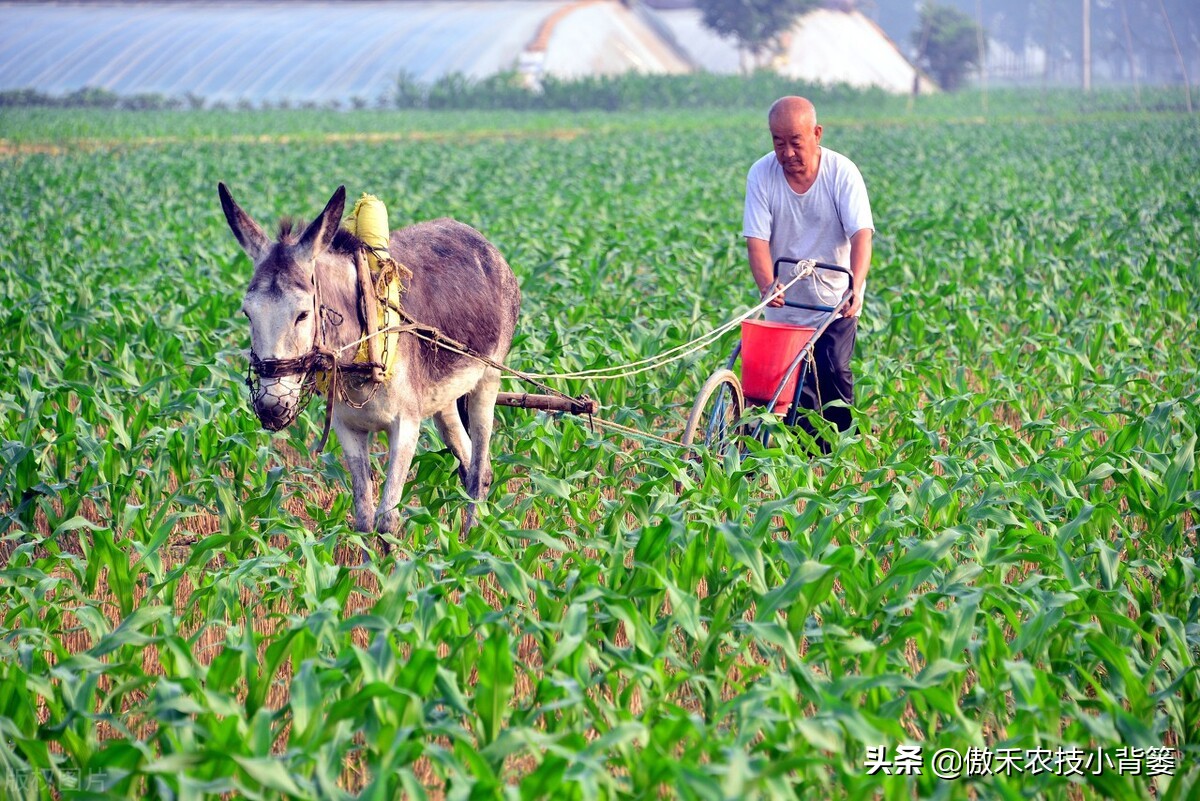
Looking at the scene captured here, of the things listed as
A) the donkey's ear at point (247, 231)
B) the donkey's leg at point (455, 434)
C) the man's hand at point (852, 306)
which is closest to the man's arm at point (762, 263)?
the man's hand at point (852, 306)

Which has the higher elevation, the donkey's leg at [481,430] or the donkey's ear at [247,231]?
the donkey's ear at [247,231]

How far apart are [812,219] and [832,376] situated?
0.90m

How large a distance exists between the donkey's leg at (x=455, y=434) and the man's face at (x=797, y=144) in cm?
221

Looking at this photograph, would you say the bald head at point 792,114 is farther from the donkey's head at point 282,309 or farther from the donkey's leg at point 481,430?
the donkey's head at point 282,309

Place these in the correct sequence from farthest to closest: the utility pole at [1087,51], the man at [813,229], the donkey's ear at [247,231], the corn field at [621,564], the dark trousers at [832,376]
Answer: the utility pole at [1087,51]
the dark trousers at [832,376]
the man at [813,229]
the donkey's ear at [247,231]
the corn field at [621,564]

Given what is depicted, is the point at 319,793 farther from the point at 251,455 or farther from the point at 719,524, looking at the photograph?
the point at 251,455

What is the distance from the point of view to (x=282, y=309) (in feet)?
16.3

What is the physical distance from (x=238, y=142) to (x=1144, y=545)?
33.7 m

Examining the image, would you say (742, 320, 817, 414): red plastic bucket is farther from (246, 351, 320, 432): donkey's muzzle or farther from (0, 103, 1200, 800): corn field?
(246, 351, 320, 432): donkey's muzzle

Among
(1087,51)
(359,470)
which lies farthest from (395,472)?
(1087,51)

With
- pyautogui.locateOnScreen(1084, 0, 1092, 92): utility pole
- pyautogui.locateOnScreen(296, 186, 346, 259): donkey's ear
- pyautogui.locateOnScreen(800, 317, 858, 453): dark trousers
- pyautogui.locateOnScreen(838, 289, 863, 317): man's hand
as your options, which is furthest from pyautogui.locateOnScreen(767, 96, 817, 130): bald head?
pyautogui.locateOnScreen(1084, 0, 1092, 92): utility pole

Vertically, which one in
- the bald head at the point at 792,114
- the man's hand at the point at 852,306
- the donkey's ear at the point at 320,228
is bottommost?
the man's hand at the point at 852,306

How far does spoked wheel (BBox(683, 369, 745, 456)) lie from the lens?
6579 mm

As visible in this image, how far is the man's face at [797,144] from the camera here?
6723mm
